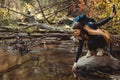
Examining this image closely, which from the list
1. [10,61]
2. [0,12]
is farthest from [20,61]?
[0,12]

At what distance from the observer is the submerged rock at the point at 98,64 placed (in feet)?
22.6

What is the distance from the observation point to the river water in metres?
6.81

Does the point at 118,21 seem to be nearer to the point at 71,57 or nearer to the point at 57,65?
the point at 71,57

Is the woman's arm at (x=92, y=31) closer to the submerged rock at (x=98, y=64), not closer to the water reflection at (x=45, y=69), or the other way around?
the submerged rock at (x=98, y=64)

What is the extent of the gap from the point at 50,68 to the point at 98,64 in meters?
1.63

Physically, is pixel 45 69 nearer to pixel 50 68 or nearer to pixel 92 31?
pixel 50 68

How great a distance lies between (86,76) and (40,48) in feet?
16.3

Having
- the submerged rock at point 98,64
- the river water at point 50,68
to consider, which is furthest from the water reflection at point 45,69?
the submerged rock at point 98,64

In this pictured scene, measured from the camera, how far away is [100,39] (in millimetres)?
7047

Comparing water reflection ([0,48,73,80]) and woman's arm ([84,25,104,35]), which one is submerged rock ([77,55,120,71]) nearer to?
water reflection ([0,48,73,80])

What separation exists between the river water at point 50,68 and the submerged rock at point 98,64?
0.62 feet

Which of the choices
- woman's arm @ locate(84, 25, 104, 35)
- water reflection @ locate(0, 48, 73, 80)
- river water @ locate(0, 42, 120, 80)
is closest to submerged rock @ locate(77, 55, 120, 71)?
river water @ locate(0, 42, 120, 80)

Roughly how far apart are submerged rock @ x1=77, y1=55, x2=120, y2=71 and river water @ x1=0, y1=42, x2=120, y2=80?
0.19 metres

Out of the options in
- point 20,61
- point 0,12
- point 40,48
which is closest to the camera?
point 20,61
